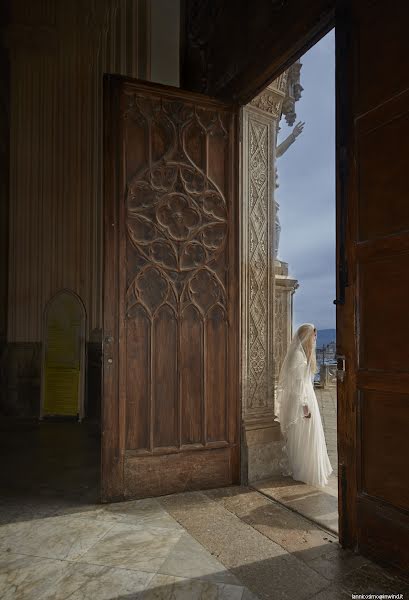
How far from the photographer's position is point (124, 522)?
275cm

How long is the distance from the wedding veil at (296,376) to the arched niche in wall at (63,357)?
11.3 ft

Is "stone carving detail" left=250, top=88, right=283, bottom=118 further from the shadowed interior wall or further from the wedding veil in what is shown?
the shadowed interior wall

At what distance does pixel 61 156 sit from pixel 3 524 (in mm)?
5692

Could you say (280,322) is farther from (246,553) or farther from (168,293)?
(246,553)

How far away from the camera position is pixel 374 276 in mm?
2299

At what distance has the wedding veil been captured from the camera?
12.5 feet

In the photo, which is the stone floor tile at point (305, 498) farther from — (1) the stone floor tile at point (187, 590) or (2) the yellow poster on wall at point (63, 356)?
(2) the yellow poster on wall at point (63, 356)

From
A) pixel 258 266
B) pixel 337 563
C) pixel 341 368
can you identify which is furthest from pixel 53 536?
pixel 258 266

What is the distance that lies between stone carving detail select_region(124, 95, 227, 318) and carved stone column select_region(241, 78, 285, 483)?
263 millimetres

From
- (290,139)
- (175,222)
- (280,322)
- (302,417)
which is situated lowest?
(302,417)

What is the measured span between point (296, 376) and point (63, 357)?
3.91 meters

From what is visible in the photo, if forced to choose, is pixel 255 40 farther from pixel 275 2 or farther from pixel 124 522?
pixel 124 522

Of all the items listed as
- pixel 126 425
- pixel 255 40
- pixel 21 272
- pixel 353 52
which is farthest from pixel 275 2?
pixel 21 272

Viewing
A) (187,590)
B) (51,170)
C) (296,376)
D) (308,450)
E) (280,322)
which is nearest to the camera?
(187,590)
